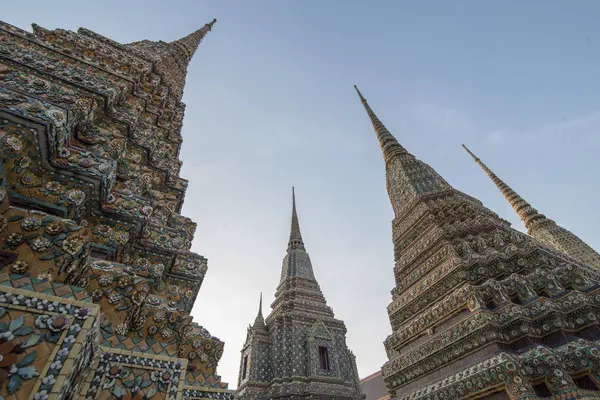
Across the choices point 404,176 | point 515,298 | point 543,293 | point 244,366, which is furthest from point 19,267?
point 244,366

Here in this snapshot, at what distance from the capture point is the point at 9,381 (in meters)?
1.57

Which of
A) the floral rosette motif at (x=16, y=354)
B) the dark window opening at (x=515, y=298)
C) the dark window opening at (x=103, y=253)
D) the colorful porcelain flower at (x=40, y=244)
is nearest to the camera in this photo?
the floral rosette motif at (x=16, y=354)

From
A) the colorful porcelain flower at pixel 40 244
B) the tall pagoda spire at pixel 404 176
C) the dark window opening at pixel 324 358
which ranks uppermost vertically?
the tall pagoda spire at pixel 404 176

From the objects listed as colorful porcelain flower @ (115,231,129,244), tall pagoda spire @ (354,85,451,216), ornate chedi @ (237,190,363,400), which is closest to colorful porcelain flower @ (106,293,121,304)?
colorful porcelain flower @ (115,231,129,244)

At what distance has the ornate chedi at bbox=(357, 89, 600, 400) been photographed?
412 cm

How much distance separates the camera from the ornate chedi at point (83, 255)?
5.94 ft

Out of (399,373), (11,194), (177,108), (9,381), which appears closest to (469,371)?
(399,373)

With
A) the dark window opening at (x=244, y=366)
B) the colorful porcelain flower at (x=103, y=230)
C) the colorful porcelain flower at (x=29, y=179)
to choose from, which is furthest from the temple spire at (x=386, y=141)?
the dark window opening at (x=244, y=366)

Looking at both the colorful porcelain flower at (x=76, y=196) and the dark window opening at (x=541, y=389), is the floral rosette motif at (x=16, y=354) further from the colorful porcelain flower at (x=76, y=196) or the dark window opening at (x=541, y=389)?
the dark window opening at (x=541, y=389)

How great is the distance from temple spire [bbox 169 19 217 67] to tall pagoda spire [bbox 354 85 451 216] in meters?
8.31

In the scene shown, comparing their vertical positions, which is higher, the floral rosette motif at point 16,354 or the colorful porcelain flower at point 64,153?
the colorful porcelain flower at point 64,153

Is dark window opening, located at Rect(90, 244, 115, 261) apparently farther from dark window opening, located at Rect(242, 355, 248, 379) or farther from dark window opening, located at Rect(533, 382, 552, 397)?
dark window opening, located at Rect(242, 355, 248, 379)

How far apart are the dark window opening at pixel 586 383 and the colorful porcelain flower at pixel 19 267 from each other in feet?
19.6

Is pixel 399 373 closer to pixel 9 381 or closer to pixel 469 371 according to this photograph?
pixel 469 371
